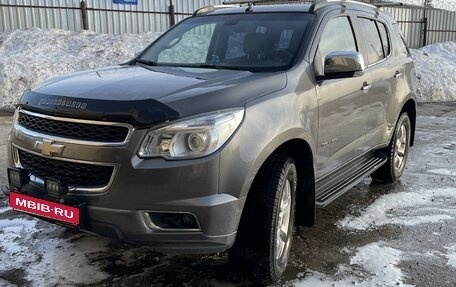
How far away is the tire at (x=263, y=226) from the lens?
3029 mm

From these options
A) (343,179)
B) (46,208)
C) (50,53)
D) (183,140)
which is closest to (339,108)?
(343,179)

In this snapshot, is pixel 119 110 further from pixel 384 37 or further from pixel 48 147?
pixel 384 37

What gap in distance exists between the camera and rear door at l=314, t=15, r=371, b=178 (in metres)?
3.77

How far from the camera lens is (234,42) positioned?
166 inches

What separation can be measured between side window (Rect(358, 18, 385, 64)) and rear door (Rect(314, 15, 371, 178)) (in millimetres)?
314

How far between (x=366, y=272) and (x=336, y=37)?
1.96 metres

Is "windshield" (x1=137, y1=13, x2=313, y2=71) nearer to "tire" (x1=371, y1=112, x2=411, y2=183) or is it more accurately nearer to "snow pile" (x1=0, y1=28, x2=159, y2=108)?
"tire" (x1=371, y1=112, x2=411, y2=183)

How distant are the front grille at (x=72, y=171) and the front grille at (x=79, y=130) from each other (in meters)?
0.16

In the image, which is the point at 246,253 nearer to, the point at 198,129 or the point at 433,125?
the point at 198,129

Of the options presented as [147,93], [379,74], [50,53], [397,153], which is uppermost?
[147,93]

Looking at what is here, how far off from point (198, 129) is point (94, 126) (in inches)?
23.7

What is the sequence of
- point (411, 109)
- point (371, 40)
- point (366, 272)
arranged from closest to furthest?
point (366, 272), point (371, 40), point (411, 109)

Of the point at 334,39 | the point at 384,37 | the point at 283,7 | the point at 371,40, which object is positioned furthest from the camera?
the point at 384,37

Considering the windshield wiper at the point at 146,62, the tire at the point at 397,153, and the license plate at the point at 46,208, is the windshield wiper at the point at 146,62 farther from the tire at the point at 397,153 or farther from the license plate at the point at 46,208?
the tire at the point at 397,153
